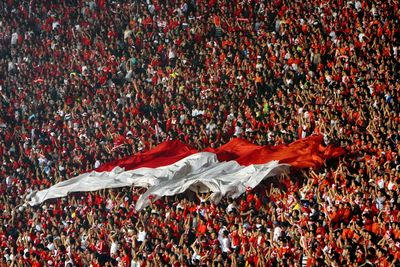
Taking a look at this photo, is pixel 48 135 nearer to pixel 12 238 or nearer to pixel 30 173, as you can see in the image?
pixel 30 173

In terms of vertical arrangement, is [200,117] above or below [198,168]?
above

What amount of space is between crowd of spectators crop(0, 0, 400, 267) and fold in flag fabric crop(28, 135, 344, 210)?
0.86 feet

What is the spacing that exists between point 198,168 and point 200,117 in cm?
256

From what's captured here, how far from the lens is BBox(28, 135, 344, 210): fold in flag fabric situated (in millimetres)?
22688

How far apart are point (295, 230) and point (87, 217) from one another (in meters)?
6.03

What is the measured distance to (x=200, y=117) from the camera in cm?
2692

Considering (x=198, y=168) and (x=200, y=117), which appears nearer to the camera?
(x=198, y=168)

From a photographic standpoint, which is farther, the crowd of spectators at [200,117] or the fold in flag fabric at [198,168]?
the fold in flag fabric at [198,168]

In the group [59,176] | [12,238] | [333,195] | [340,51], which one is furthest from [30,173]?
[333,195]

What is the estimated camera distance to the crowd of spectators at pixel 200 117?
20031 mm

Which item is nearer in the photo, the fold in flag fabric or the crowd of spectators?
the crowd of spectators

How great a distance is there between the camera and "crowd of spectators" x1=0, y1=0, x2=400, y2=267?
2003 centimetres

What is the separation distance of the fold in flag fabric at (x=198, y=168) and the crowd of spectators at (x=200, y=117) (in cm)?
26

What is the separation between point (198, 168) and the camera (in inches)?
970
